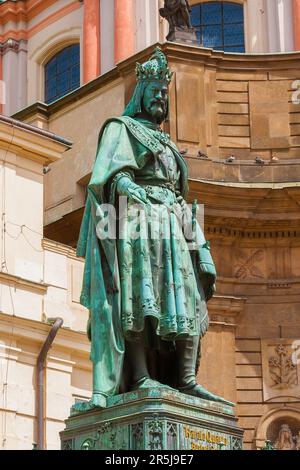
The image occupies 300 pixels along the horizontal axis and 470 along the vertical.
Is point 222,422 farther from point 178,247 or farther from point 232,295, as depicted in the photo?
point 232,295

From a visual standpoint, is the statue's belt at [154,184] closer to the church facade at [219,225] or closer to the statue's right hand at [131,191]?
the statue's right hand at [131,191]

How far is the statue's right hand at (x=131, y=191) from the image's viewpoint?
834 cm

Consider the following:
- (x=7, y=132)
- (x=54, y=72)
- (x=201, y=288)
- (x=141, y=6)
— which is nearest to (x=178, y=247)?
(x=201, y=288)

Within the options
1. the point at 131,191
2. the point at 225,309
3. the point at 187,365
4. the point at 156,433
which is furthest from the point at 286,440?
the point at 156,433

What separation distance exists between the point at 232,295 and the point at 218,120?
3551 mm

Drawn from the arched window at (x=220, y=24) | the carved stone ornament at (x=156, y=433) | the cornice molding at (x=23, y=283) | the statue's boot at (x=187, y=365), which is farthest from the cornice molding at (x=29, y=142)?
the carved stone ornament at (x=156, y=433)

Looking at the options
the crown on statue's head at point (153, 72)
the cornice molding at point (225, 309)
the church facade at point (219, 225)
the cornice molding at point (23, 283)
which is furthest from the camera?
the cornice molding at point (225, 309)

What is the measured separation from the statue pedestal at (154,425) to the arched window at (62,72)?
2676 cm

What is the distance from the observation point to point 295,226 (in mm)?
24328

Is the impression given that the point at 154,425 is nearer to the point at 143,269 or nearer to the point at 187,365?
the point at 187,365

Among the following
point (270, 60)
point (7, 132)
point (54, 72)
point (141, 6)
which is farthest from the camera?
point (54, 72)

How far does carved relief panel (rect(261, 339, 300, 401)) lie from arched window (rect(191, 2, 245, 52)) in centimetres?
1070

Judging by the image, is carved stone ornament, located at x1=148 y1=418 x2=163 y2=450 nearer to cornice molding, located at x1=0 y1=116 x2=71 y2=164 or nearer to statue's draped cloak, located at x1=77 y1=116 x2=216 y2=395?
statue's draped cloak, located at x1=77 y1=116 x2=216 y2=395

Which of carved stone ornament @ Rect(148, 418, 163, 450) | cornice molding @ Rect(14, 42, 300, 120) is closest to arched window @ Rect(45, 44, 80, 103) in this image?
cornice molding @ Rect(14, 42, 300, 120)
